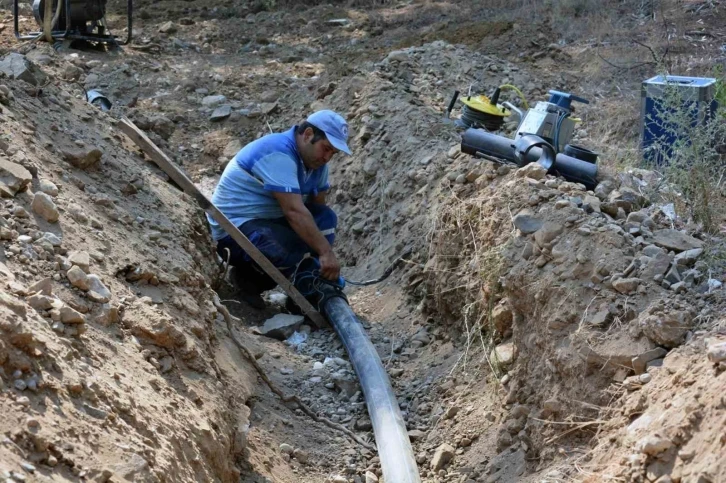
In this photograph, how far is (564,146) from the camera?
18.8 feet

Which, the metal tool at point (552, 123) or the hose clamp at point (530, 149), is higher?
the hose clamp at point (530, 149)

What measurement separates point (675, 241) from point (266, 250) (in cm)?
261

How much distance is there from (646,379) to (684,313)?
289mm

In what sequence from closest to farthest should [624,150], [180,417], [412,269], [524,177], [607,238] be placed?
[180,417]
[607,238]
[524,177]
[412,269]
[624,150]

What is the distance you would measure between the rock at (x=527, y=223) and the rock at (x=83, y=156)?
2077 millimetres

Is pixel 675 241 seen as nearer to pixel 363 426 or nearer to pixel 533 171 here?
pixel 533 171

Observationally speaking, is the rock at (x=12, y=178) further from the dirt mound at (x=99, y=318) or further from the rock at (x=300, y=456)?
the rock at (x=300, y=456)

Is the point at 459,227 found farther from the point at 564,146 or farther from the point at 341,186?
the point at 341,186

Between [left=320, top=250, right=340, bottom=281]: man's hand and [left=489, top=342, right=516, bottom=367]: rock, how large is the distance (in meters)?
1.41

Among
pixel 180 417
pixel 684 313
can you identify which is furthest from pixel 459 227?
pixel 180 417

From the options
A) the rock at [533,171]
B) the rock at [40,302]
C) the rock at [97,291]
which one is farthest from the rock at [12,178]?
the rock at [533,171]

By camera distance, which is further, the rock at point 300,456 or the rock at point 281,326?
the rock at point 281,326

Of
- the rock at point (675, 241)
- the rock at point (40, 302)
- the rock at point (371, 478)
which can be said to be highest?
the rock at point (40, 302)

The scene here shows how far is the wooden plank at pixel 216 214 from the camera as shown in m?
5.16
